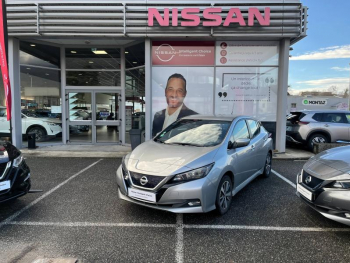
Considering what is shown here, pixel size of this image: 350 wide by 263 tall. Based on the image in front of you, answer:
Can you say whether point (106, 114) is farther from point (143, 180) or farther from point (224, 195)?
point (224, 195)

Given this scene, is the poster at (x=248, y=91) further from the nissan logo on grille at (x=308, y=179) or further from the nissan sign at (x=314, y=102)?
the nissan sign at (x=314, y=102)

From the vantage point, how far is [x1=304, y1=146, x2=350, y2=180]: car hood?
331cm

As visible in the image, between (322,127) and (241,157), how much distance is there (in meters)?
6.57

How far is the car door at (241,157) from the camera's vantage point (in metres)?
4.24

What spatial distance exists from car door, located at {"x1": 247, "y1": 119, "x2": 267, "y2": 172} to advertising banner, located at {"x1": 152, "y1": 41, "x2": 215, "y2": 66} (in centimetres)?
456

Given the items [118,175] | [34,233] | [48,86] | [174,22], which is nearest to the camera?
[34,233]

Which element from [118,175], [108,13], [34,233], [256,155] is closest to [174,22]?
[108,13]

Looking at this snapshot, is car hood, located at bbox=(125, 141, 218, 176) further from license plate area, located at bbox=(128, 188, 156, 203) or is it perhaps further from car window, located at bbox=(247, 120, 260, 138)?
car window, located at bbox=(247, 120, 260, 138)

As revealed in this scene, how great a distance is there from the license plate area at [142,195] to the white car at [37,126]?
8.21 metres

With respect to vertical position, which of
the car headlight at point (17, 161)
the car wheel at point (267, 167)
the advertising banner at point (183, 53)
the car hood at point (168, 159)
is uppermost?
the advertising banner at point (183, 53)

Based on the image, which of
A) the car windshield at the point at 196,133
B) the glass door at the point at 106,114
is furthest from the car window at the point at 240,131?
the glass door at the point at 106,114

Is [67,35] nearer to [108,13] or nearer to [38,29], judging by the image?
[38,29]

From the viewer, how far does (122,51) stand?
432 inches

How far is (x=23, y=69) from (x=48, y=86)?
108 centimetres
